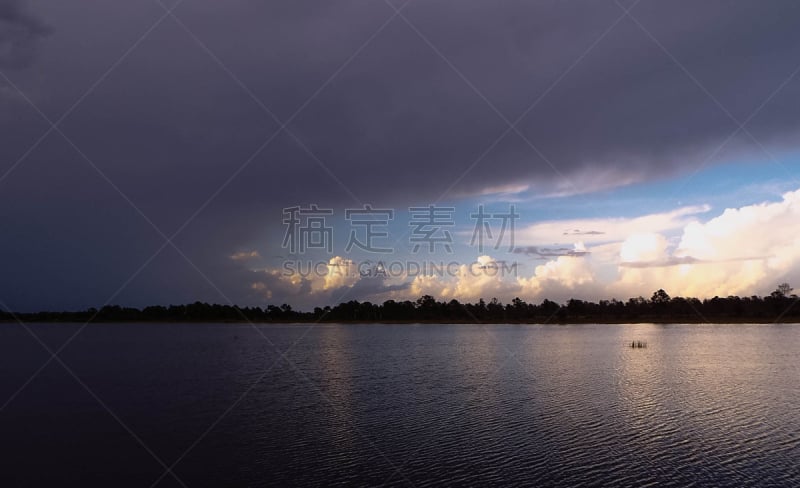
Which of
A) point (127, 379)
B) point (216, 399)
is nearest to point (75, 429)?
point (216, 399)

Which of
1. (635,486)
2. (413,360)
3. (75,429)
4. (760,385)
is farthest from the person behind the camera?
(413,360)

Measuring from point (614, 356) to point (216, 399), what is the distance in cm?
6053

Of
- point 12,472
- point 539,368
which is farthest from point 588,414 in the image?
point 12,472

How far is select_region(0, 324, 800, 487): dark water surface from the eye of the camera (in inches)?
942

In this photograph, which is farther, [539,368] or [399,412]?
[539,368]

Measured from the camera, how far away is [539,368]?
A: 6394cm

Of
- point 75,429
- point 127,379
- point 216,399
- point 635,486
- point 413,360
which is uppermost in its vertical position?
point 413,360

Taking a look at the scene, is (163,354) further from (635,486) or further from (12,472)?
(635,486)

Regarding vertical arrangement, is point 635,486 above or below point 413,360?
below

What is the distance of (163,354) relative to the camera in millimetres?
87125

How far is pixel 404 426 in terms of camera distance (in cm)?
3312

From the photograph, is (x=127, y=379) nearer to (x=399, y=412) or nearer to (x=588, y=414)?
(x=399, y=412)

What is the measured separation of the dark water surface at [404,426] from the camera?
23.9m

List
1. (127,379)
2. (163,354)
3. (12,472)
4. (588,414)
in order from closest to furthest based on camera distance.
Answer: (12,472)
(588,414)
(127,379)
(163,354)
